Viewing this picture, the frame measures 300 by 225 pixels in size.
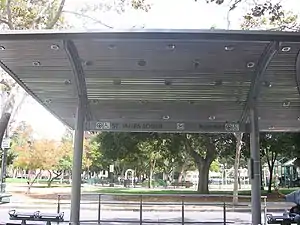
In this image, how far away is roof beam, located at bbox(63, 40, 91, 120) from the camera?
23.4ft

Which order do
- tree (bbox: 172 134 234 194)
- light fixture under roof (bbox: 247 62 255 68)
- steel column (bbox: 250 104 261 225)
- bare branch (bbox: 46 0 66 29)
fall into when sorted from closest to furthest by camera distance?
light fixture under roof (bbox: 247 62 255 68) → steel column (bbox: 250 104 261 225) → bare branch (bbox: 46 0 66 29) → tree (bbox: 172 134 234 194)

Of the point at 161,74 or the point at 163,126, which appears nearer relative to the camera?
the point at 161,74

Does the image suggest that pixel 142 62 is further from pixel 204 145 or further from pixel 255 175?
pixel 204 145

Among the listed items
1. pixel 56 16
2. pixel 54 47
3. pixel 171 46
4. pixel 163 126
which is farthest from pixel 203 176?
pixel 54 47

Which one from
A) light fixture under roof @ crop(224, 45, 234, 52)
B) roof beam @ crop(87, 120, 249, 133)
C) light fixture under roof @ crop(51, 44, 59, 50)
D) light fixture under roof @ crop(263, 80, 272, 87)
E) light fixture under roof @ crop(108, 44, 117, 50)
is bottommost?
roof beam @ crop(87, 120, 249, 133)

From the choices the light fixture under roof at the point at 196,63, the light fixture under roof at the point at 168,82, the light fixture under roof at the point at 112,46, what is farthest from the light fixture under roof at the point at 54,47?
the light fixture under roof at the point at 168,82

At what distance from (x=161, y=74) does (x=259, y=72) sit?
196cm

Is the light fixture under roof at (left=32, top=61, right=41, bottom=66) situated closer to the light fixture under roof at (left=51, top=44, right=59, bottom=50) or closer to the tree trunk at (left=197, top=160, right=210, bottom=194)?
the light fixture under roof at (left=51, top=44, right=59, bottom=50)

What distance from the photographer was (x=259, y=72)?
8.29 metres

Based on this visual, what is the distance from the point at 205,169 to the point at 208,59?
22379mm

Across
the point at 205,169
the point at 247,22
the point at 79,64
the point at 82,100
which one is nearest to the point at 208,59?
the point at 79,64

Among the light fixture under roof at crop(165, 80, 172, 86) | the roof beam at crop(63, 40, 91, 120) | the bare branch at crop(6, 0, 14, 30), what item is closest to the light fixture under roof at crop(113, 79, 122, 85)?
the roof beam at crop(63, 40, 91, 120)

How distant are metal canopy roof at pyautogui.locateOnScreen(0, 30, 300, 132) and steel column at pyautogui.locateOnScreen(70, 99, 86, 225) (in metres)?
0.38

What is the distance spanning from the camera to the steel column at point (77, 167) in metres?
8.76
